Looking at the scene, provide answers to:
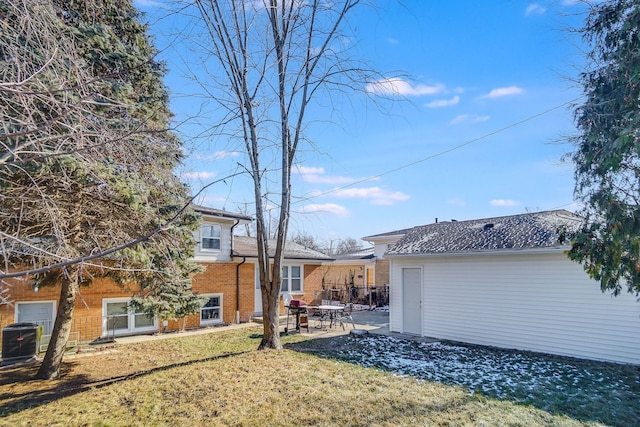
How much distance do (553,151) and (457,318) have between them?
23.7 ft

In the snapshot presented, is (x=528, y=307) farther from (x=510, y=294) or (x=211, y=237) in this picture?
(x=211, y=237)

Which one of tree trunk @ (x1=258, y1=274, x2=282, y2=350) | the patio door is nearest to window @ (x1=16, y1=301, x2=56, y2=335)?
tree trunk @ (x1=258, y1=274, x2=282, y2=350)

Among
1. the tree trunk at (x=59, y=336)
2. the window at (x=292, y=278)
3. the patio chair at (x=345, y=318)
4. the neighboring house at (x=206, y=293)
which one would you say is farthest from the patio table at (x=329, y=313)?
the tree trunk at (x=59, y=336)

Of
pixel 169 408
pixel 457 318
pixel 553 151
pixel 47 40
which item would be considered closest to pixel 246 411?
pixel 169 408

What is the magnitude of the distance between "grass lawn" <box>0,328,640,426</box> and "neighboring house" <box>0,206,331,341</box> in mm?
2561

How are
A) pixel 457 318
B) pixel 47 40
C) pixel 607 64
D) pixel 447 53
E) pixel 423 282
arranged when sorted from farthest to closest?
pixel 423 282
pixel 457 318
pixel 447 53
pixel 607 64
pixel 47 40

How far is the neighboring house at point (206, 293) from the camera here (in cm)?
1045

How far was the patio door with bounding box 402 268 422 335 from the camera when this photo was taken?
1236cm

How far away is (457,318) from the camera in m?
11.3

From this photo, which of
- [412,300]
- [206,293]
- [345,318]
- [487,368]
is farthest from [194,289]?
[487,368]

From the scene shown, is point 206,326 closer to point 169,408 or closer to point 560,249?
point 169,408

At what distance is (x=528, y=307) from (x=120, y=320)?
12.5 m

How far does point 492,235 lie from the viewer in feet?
37.7

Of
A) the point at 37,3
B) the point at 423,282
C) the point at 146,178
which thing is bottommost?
the point at 423,282
